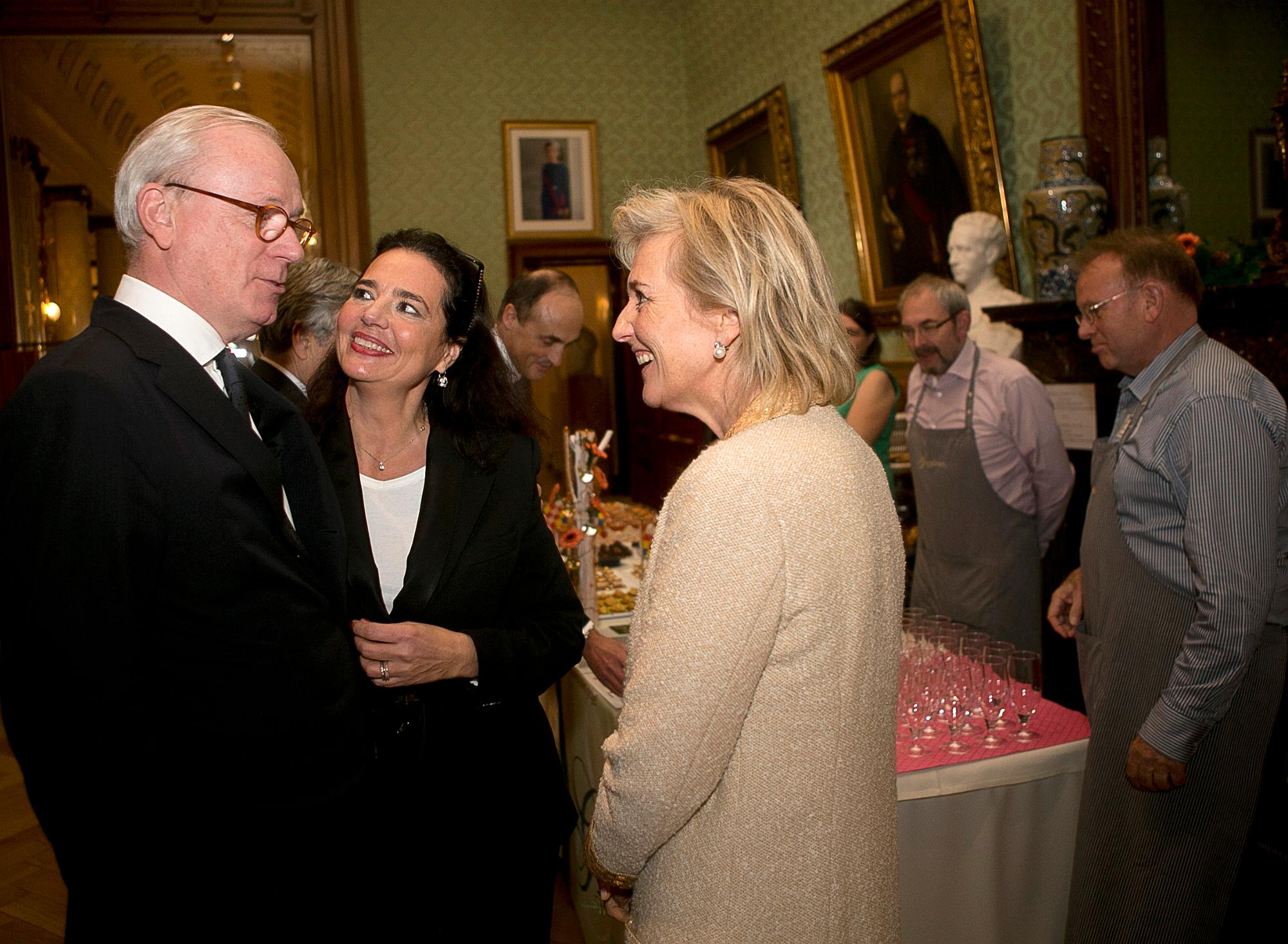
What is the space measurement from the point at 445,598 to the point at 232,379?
1.86 ft

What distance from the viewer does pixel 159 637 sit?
1.28 metres

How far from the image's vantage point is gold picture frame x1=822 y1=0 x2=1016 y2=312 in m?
4.82

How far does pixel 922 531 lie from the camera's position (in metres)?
3.84

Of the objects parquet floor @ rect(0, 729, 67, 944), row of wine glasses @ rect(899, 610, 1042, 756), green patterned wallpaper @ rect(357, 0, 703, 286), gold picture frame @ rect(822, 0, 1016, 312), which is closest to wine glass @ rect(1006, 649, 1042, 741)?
row of wine glasses @ rect(899, 610, 1042, 756)

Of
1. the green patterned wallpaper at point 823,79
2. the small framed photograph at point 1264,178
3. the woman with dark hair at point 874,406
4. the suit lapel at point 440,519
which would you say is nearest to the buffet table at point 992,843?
the suit lapel at point 440,519

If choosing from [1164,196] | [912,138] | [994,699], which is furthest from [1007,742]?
[912,138]

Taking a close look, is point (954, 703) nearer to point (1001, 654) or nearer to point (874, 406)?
point (1001, 654)

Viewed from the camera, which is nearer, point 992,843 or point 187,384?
point 187,384

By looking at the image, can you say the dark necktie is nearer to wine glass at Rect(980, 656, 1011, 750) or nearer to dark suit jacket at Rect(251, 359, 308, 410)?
dark suit jacket at Rect(251, 359, 308, 410)

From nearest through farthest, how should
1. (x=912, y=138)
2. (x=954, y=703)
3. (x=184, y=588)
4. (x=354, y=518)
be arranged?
(x=184, y=588) < (x=354, y=518) < (x=954, y=703) < (x=912, y=138)

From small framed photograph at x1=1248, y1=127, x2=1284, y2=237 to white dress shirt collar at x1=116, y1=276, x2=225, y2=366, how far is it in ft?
12.7

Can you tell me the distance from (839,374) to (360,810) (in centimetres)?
96

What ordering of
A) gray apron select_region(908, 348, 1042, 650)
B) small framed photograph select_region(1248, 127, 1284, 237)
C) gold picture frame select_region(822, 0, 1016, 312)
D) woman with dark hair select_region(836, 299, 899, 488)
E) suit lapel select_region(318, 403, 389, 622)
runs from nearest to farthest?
1. suit lapel select_region(318, 403, 389, 622)
2. gray apron select_region(908, 348, 1042, 650)
3. small framed photograph select_region(1248, 127, 1284, 237)
4. woman with dark hair select_region(836, 299, 899, 488)
5. gold picture frame select_region(822, 0, 1016, 312)

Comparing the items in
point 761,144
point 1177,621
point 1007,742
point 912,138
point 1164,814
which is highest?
point 761,144
